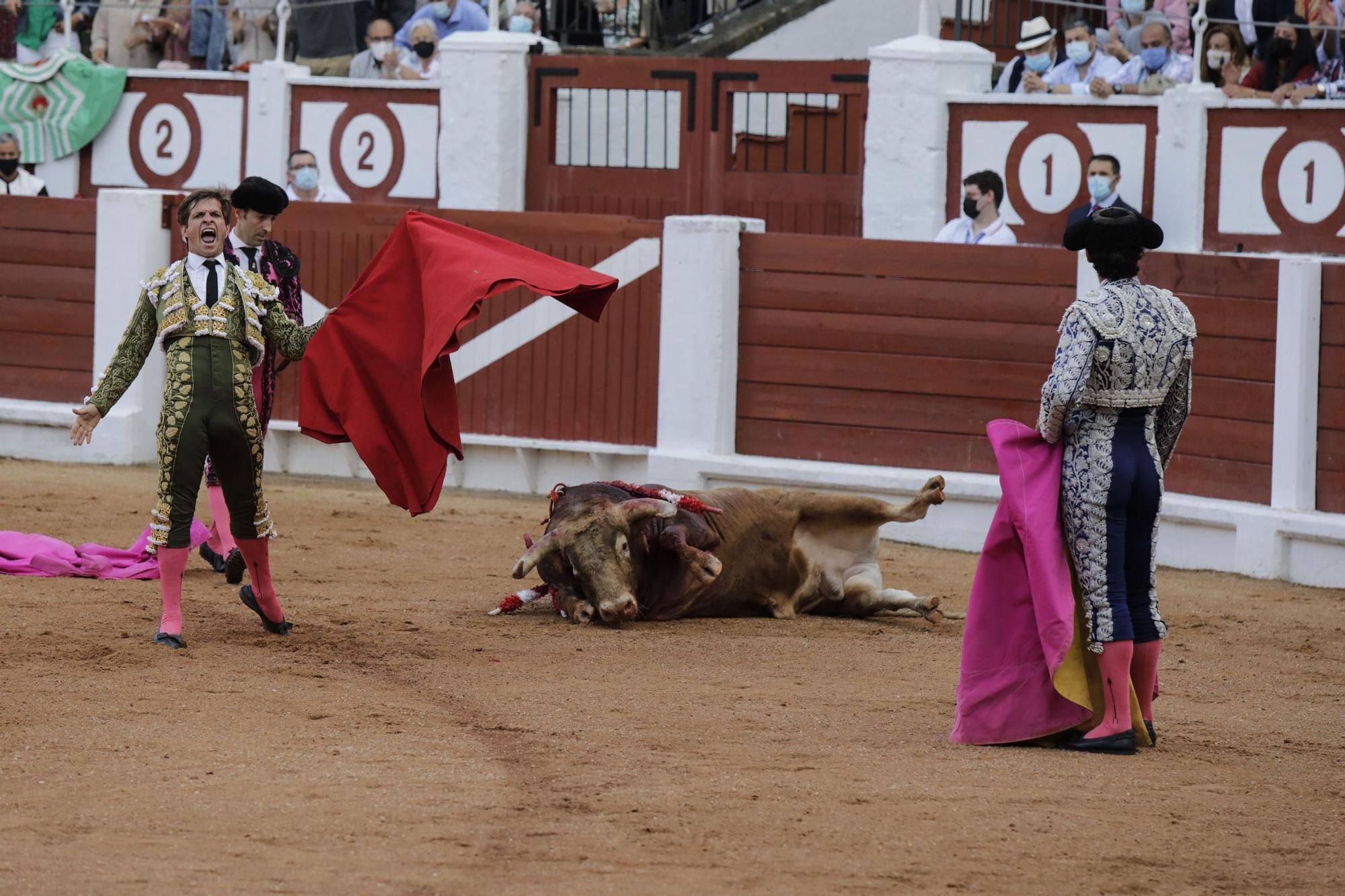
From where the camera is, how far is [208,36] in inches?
563

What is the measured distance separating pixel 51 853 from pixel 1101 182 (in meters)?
8.05

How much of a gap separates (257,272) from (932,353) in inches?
144

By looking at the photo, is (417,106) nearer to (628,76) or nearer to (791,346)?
(628,76)

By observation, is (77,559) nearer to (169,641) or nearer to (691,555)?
(169,641)

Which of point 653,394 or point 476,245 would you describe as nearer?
point 476,245

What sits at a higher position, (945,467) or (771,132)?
(771,132)

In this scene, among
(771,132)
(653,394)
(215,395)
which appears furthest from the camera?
(771,132)

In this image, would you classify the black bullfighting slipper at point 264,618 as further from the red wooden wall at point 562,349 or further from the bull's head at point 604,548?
the red wooden wall at point 562,349

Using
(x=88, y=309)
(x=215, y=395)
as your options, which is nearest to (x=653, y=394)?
(x=88, y=309)

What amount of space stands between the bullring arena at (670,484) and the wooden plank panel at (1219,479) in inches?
0.8

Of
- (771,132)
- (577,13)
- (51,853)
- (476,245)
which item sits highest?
(577,13)

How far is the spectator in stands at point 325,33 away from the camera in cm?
1438

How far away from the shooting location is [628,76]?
41.2 ft

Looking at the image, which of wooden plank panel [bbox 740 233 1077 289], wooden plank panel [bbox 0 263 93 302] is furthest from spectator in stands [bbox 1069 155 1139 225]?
wooden plank panel [bbox 0 263 93 302]
